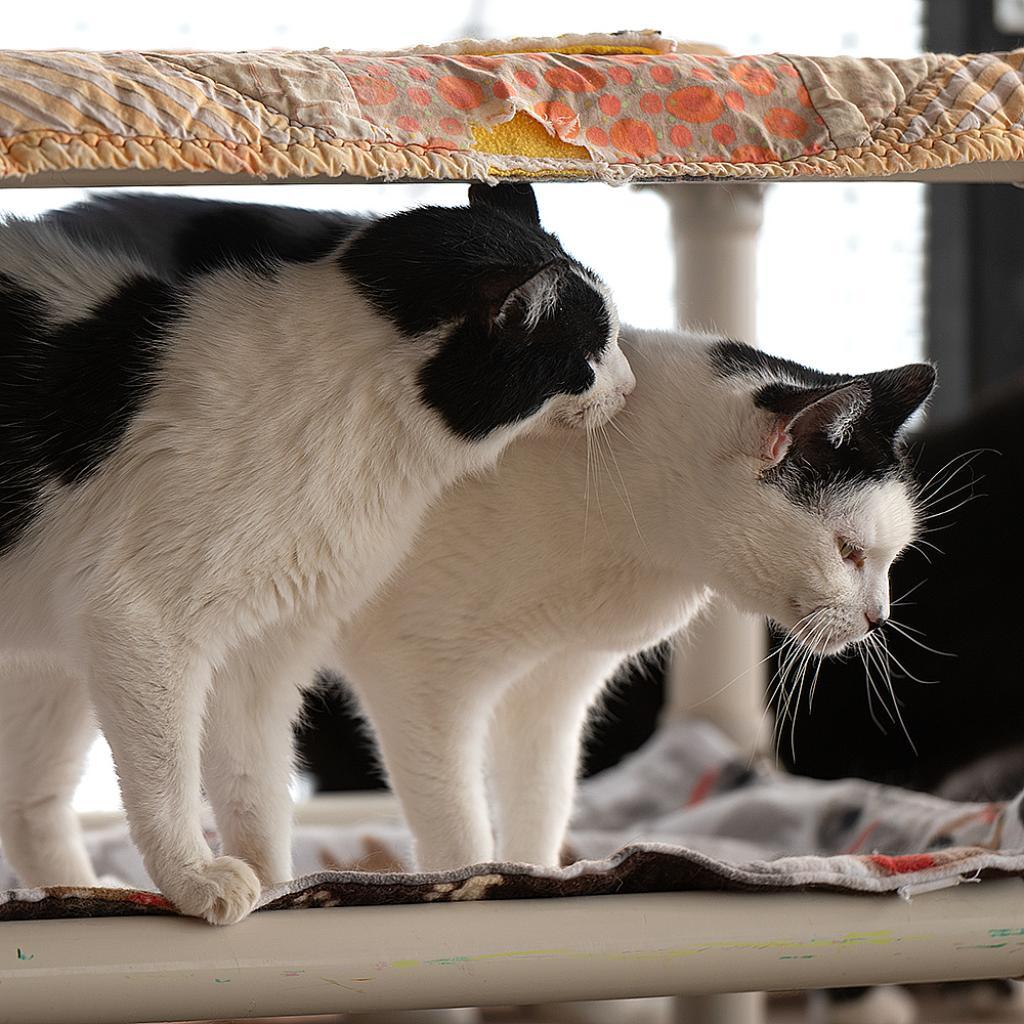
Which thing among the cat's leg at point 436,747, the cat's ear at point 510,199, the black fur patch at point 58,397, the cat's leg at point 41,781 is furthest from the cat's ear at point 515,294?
the cat's leg at point 41,781

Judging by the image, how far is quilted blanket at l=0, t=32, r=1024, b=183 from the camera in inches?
30.7

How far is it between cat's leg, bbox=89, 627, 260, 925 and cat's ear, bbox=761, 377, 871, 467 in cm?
45

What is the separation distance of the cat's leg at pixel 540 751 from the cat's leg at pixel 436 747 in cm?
13

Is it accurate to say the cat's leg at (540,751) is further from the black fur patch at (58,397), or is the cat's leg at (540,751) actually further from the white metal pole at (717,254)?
the black fur patch at (58,397)

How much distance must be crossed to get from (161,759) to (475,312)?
0.36 meters

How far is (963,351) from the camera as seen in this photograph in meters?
2.53

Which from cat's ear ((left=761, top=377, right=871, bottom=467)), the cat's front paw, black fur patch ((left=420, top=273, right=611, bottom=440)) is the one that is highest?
black fur patch ((left=420, top=273, right=611, bottom=440))

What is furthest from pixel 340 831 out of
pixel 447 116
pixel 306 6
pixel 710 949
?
pixel 306 6

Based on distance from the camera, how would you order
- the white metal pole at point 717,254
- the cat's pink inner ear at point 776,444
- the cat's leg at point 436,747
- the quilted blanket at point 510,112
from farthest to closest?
the white metal pole at point 717,254 → the cat's leg at point 436,747 → the cat's pink inner ear at point 776,444 → the quilted blanket at point 510,112

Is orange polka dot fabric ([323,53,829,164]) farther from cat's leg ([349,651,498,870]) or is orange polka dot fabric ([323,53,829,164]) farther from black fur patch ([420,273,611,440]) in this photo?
cat's leg ([349,651,498,870])

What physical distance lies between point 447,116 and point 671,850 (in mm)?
513

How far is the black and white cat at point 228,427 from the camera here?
0.87 metres

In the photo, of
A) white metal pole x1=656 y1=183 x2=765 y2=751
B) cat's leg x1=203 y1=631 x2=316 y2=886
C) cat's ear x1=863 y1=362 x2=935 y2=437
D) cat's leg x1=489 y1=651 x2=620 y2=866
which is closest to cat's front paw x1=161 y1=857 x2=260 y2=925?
cat's leg x1=203 y1=631 x2=316 y2=886

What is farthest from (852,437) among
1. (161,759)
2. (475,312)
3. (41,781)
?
(41,781)
